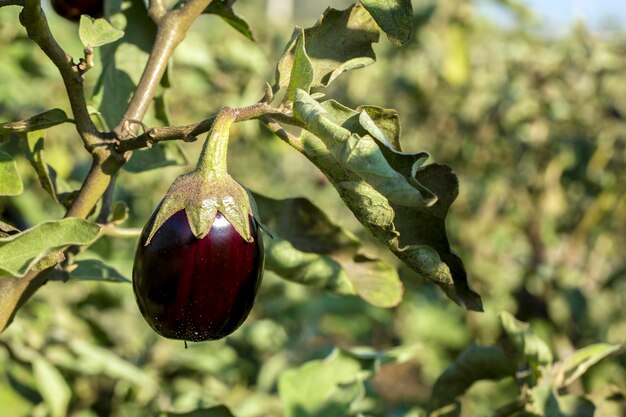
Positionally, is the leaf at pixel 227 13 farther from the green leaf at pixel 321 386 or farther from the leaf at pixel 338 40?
the green leaf at pixel 321 386

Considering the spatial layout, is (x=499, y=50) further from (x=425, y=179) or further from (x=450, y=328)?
(x=425, y=179)

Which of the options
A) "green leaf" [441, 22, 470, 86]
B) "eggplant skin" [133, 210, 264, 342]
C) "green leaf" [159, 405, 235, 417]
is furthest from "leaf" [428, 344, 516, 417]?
"green leaf" [441, 22, 470, 86]

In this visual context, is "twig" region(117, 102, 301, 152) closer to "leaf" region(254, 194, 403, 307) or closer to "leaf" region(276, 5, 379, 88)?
"leaf" region(276, 5, 379, 88)

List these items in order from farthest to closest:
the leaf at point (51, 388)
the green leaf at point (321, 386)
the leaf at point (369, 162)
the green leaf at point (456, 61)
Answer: the green leaf at point (456, 61)
the leaf at point (51, 388)
the green leaf at point (321, 386)
the leaf at point (369, 162)

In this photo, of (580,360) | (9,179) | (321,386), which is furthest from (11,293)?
(580,360)

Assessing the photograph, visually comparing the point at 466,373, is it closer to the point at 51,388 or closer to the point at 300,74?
the point at 300,74

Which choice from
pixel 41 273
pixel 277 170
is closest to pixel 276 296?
pixel 41 273

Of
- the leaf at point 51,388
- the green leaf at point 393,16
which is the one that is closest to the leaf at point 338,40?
the green leaf at point 393,16
